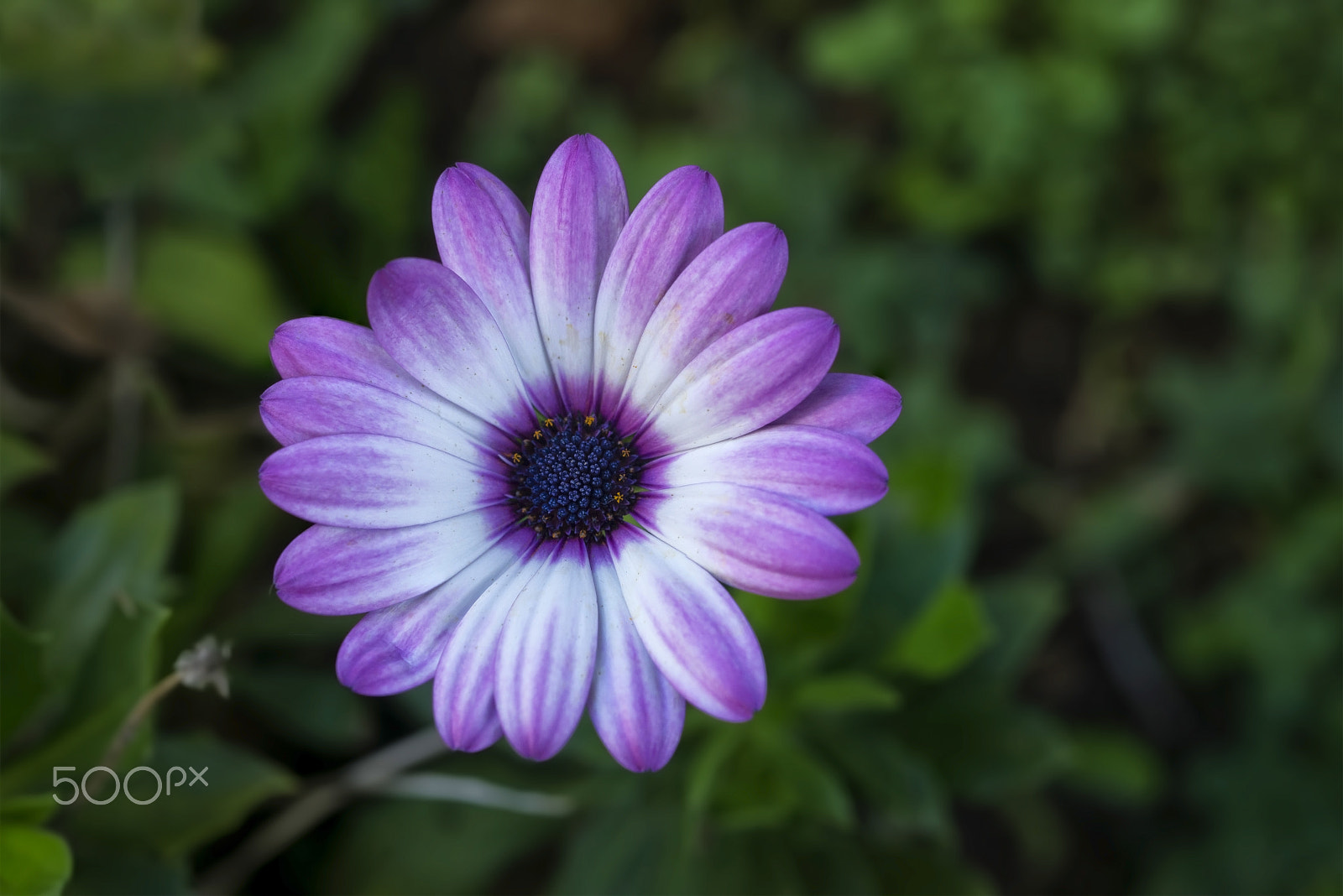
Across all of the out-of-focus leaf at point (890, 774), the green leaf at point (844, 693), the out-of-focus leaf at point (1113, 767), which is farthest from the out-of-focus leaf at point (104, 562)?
the out-of-focus leaf at point (1113, 767)

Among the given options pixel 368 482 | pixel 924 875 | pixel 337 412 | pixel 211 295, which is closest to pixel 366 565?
pixel 368 482

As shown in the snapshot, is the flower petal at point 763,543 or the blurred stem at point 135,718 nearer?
the flower petal at point 763,543

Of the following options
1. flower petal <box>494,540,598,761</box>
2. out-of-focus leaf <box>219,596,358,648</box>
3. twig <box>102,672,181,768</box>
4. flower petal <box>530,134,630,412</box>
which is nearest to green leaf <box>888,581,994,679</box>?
flower petal <box>494,540,598,761</box>

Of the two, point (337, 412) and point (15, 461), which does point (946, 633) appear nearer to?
point (337, 412)

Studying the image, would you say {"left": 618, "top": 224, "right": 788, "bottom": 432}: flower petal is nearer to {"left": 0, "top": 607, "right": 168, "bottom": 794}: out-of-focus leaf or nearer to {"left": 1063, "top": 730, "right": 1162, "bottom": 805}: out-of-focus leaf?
{"left": 0, "top": 607, "right": 168, "bottom": 794}: out-of-focus leaf

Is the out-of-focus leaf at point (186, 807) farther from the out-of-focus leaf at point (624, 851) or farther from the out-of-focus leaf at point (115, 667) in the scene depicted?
the out-of-focus leaf at point (624, 851)

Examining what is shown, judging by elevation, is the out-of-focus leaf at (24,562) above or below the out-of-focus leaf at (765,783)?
above
